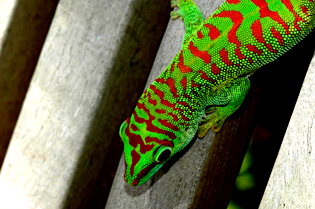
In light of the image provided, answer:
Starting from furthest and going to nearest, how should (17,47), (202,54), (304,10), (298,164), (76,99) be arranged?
(17,47) < (76,99) < (202,54) < (304,10) < (298,164)

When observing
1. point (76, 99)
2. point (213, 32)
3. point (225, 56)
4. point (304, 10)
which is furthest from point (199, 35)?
point (76, 99)

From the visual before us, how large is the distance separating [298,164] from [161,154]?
0.62 metres

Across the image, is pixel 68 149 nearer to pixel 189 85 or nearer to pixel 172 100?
pixel 172 100

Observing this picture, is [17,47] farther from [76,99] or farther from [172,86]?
[172,86]

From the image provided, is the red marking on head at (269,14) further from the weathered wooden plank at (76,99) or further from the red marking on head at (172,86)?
the weathered wooden plank at (76,99)

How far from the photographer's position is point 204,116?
154 cm

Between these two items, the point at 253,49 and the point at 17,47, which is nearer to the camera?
the point at 253,49

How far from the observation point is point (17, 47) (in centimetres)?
203

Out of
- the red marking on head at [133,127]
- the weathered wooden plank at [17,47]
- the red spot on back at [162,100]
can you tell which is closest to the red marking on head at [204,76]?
the red spot on back at [162,100]

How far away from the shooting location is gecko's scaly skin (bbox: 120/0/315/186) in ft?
4.25

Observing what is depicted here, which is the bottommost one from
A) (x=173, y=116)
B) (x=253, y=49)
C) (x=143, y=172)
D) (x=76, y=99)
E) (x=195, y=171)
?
(x=195, y=171)

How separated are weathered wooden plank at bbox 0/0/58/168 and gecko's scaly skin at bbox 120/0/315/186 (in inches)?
48.9

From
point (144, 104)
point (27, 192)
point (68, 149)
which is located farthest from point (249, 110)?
point (27, 192)

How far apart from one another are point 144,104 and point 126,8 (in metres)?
0.70
